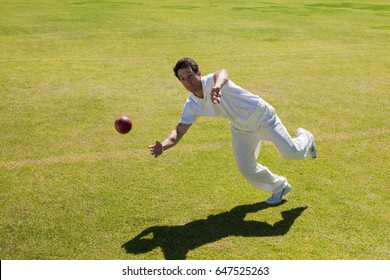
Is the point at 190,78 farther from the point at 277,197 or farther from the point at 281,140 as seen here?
the point at 277,197

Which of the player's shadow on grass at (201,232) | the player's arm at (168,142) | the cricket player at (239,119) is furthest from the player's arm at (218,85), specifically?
the player's shadow on grass at (201,232)

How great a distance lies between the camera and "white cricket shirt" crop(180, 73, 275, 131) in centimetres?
606

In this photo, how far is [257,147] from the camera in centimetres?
664

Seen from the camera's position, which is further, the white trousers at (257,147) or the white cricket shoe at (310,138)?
the white cricket shoe at (310,138)

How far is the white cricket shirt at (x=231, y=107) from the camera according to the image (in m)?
6.06

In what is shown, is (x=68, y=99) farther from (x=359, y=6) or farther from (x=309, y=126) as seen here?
(x=359, y=6)

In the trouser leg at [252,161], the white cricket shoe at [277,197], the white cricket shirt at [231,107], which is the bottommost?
the white cricket shoe at [277,197]

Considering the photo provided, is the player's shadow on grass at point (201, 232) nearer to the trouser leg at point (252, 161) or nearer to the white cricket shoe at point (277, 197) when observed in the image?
the white cricket shoe at point (277, 197)

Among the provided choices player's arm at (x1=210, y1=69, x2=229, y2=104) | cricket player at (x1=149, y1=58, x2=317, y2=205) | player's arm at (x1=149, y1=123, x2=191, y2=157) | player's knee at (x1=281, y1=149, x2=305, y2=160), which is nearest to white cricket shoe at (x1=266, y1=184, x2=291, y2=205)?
cricket player at (x1=149, y1=58, x2=317, y2=205)

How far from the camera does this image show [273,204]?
6824mm

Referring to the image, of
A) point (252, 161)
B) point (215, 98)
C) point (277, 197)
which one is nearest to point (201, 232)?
point (252, 161)

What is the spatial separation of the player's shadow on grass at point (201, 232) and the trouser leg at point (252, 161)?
38cm

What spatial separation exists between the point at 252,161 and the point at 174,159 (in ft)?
7.05

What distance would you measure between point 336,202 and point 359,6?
1215 inches
